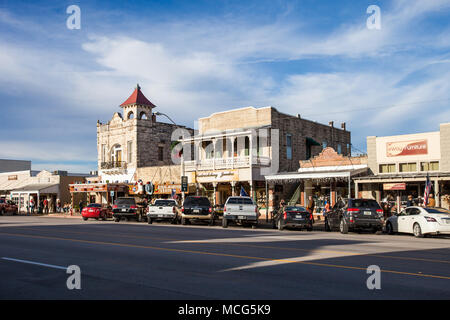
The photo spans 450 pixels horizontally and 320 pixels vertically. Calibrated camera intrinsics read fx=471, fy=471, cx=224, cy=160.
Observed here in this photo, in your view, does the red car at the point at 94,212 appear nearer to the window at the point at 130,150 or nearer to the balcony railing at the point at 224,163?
the balcony railing at the point at 224,163

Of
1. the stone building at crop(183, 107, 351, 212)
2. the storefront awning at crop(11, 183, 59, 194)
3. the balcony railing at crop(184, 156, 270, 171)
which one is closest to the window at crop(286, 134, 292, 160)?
the stone building at crop(183, 107, 351, 212)

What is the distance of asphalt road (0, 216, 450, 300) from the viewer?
290 inches

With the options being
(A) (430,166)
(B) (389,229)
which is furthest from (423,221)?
(A) (430,166)

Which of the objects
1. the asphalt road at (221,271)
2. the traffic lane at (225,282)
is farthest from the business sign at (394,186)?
the traffic lane at (225,282)

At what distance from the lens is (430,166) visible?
95.1ft

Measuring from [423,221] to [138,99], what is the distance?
36380 mm

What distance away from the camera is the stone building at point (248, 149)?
1471 inches

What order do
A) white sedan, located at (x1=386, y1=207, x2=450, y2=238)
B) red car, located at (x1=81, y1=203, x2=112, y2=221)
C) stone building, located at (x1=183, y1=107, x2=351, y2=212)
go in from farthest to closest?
stone building, located at (x1=183, y1=107, x2=351, y2=212) → red car, located at (x1=81, y1=203, x2=112, y2=221) → white sedan, located at (x1=386, y1=207, x2=450, y2=238)

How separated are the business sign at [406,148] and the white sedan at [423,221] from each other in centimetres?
941

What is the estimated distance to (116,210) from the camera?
33656 mm

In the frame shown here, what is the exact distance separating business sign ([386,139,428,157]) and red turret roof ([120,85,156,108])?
27681mm

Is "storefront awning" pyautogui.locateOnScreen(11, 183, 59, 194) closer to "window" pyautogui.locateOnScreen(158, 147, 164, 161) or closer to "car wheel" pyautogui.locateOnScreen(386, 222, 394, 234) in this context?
"window" pyautogui.locateOnScreen(158, 147, 164, 161)
